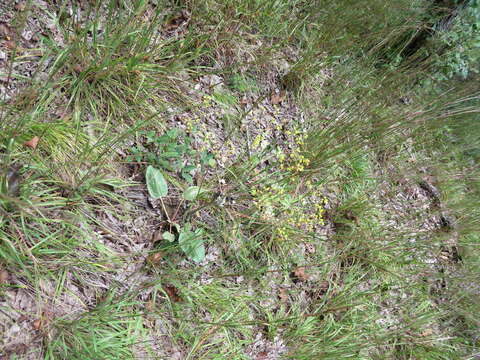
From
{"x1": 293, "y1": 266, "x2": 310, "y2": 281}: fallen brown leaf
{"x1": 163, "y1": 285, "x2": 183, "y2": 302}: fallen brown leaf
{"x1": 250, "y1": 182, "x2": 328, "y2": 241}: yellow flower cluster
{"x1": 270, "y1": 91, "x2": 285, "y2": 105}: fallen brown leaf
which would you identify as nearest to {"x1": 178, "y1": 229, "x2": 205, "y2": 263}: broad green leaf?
{"x1": 163, "y1": 285, "x2": 183, "y2": 302}: fallen brown leaf

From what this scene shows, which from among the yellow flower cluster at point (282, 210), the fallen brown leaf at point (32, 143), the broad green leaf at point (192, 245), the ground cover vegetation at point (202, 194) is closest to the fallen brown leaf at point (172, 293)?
the ground cover vegetation at point (202, 194)

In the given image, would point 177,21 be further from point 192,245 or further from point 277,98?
point 192,245

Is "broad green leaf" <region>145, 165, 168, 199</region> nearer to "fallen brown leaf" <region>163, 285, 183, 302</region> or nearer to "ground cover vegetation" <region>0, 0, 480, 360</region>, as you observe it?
"ground cover vegetation" <region>0, 0, 480, 360</region>

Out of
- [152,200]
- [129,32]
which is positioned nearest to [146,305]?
[152,200]

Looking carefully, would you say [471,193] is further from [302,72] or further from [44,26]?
[44,26]

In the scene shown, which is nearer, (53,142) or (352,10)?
(53,142)

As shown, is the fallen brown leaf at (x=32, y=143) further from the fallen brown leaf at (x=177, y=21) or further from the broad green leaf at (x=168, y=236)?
the fallen brown leaf at (x=177, y=21)
